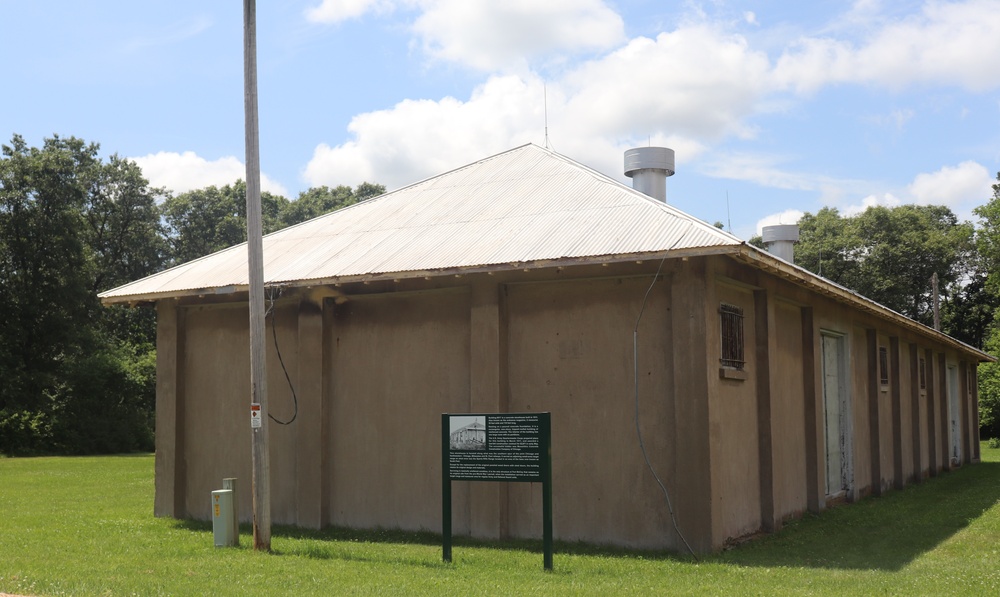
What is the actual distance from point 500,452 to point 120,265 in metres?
47.5

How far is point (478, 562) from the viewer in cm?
1130

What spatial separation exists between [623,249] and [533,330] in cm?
201

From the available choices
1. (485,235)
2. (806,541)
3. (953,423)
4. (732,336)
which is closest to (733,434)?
(732,336)

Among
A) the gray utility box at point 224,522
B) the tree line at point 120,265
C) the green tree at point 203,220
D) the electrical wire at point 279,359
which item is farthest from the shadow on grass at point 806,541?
the green tree at point 203,220

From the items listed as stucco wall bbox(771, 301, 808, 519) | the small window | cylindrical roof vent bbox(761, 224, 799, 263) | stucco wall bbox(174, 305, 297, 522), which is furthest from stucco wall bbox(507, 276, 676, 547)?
cylindrical roof vent bbox(761, 224, 799, 263)

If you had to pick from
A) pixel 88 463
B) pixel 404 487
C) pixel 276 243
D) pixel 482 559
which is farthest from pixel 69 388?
pixel 482 559

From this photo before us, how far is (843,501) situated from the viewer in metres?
18.4

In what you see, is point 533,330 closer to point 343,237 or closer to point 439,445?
point 439,445

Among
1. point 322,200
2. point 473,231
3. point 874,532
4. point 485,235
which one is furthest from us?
point 322,200

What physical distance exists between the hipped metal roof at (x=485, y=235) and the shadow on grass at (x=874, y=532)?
3387mm

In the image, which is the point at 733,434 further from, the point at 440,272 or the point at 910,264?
the point at 910,264

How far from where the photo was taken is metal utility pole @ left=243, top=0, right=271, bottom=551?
39.5 ft

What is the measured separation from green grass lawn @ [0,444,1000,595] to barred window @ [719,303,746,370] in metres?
2.33

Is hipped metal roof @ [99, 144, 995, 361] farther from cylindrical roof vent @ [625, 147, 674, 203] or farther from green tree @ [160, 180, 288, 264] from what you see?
green tree @ [160, 180, 288, 264]
